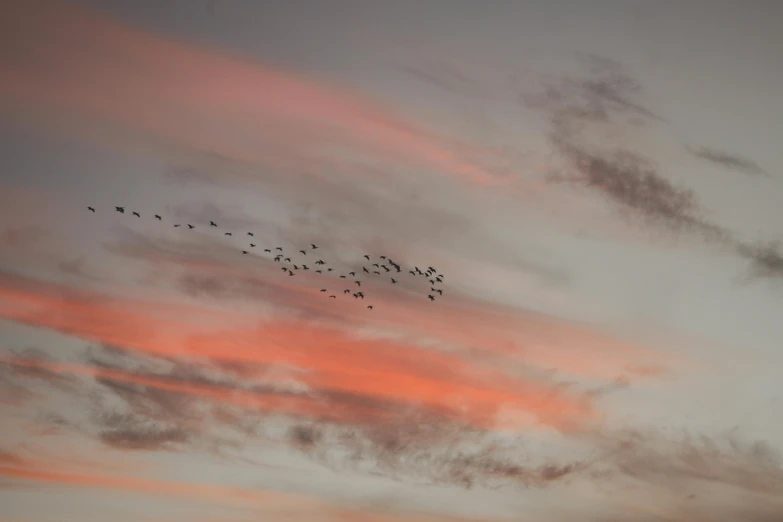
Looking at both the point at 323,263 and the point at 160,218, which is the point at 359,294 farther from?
the point at 160,218

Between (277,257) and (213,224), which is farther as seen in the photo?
(277,257)

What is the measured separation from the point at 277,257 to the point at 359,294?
15652mm

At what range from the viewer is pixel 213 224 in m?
115

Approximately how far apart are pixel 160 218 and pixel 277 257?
49.8 ft

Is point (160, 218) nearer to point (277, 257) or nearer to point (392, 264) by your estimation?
point (277, 257)

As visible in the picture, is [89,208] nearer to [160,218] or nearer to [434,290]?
[160,218]

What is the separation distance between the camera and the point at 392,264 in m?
128

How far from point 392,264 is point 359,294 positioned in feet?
31.7

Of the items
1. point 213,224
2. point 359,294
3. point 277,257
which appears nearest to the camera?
point 213,224

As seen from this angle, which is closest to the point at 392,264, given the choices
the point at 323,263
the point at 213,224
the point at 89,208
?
the point at 323,263

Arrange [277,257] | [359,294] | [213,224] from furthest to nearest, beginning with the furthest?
Answer: [359,294] < [277,257] < [213,224]

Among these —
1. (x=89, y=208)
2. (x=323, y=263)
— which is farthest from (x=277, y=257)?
(x=89, y=208)

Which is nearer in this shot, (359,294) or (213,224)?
(213,224)

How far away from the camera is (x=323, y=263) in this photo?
12925 centimetres
